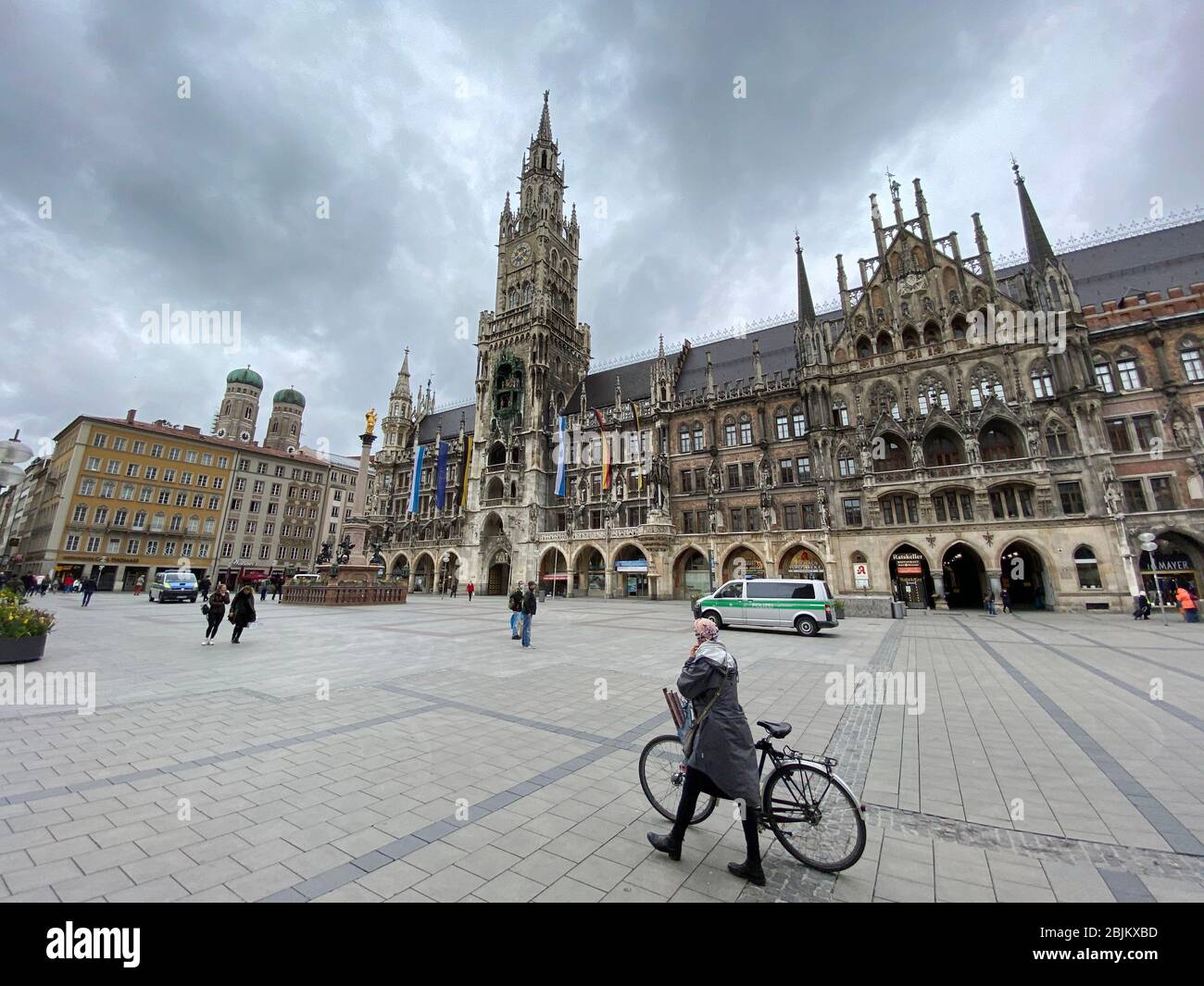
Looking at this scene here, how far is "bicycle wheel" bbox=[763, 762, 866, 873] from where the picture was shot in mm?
3393

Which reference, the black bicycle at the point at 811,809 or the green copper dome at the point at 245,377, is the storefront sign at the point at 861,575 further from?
the green copper dome at the point at 245,377

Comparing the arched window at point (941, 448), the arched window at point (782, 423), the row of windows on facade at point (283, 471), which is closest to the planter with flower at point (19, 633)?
the arched window at point (782, 423)

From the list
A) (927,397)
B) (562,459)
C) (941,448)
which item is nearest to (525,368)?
(562,459)

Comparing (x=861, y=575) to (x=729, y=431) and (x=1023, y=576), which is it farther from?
(x=729, y=431)

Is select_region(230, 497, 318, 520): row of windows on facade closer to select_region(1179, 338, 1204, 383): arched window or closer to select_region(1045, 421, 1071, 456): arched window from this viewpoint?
select_region(1045, 421, 1071, 456): arched window

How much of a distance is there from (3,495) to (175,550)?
218 feet

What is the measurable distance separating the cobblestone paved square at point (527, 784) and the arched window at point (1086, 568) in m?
20.5

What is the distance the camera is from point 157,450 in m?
53.4

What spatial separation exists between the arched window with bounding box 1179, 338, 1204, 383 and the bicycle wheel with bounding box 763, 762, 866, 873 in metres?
38.9

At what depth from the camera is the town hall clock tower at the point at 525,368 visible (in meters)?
47.4

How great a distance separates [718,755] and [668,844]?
2.60 ft

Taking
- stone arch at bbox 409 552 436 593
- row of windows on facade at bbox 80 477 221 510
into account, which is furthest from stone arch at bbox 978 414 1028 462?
row of windows on facade at bbox 80 477 221 510

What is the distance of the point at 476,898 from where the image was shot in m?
2.95
